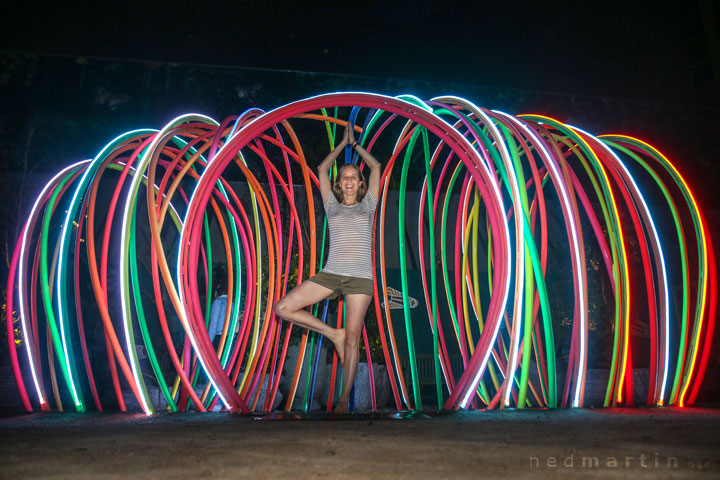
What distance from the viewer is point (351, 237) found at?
396 centimetres

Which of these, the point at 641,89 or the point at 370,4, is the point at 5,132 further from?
the point at 641,89

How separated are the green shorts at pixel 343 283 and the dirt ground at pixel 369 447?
94cm

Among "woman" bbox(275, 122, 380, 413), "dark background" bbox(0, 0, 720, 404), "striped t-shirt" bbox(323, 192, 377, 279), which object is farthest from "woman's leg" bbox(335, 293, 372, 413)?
"dark background" bbox(0, 0, 720, 404)

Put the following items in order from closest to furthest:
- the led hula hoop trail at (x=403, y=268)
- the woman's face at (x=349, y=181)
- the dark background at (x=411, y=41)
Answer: the led hula hoop trail at (x=403, y=268)
the woman's face at (x=349, y=181)
the dark background at (x=411, y=41)

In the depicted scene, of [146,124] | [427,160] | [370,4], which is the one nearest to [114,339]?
[427,160]

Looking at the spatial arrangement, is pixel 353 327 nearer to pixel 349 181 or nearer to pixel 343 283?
pixel 343 283

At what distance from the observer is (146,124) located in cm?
812

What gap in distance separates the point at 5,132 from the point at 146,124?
2033 mm

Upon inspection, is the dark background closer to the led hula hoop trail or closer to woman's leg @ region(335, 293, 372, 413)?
the led hula hoop trail

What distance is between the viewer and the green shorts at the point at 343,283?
12.6 feet

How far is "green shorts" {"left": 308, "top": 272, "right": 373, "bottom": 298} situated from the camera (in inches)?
151

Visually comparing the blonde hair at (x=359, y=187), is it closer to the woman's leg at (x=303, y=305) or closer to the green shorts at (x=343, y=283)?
the green shorts at (x=343, y=283)

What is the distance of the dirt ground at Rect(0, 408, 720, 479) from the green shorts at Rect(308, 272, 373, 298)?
0.94 meters

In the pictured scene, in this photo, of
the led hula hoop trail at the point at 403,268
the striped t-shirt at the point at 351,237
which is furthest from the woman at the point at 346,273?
the led hula hoop trail at the point at 403,268
